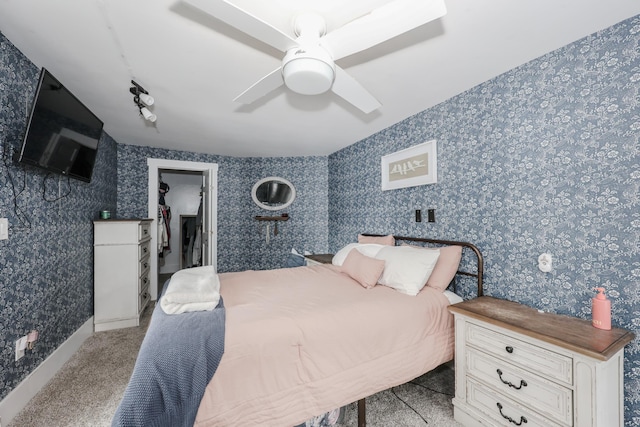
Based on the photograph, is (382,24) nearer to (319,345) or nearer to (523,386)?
(319,345)

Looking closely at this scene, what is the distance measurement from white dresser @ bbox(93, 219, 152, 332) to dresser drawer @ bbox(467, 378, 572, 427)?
11.6 ft

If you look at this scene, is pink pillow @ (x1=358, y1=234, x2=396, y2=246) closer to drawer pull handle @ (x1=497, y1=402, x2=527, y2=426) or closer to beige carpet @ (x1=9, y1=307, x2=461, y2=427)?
beige carpet @ (x1=9, y1=307, x2=461, y2=427)

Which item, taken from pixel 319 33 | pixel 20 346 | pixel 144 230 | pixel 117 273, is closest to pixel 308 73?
pixel 319 33

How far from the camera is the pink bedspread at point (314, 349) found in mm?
1355

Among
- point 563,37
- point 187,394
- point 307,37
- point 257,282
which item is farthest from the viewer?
point 257,282

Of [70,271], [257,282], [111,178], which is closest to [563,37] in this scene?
[257,282]

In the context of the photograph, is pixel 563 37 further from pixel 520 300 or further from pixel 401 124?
pixel 520 300

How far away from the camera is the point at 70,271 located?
8.48 feet

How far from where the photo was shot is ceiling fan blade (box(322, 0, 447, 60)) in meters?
1.15

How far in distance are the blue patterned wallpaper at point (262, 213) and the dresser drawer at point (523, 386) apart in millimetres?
3114

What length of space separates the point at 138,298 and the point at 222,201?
1.90 metres

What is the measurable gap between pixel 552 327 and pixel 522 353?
221mm

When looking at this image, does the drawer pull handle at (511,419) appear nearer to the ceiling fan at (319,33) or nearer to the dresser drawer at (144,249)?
the ceiling fan at (319,33)

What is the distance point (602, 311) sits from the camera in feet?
4.86
